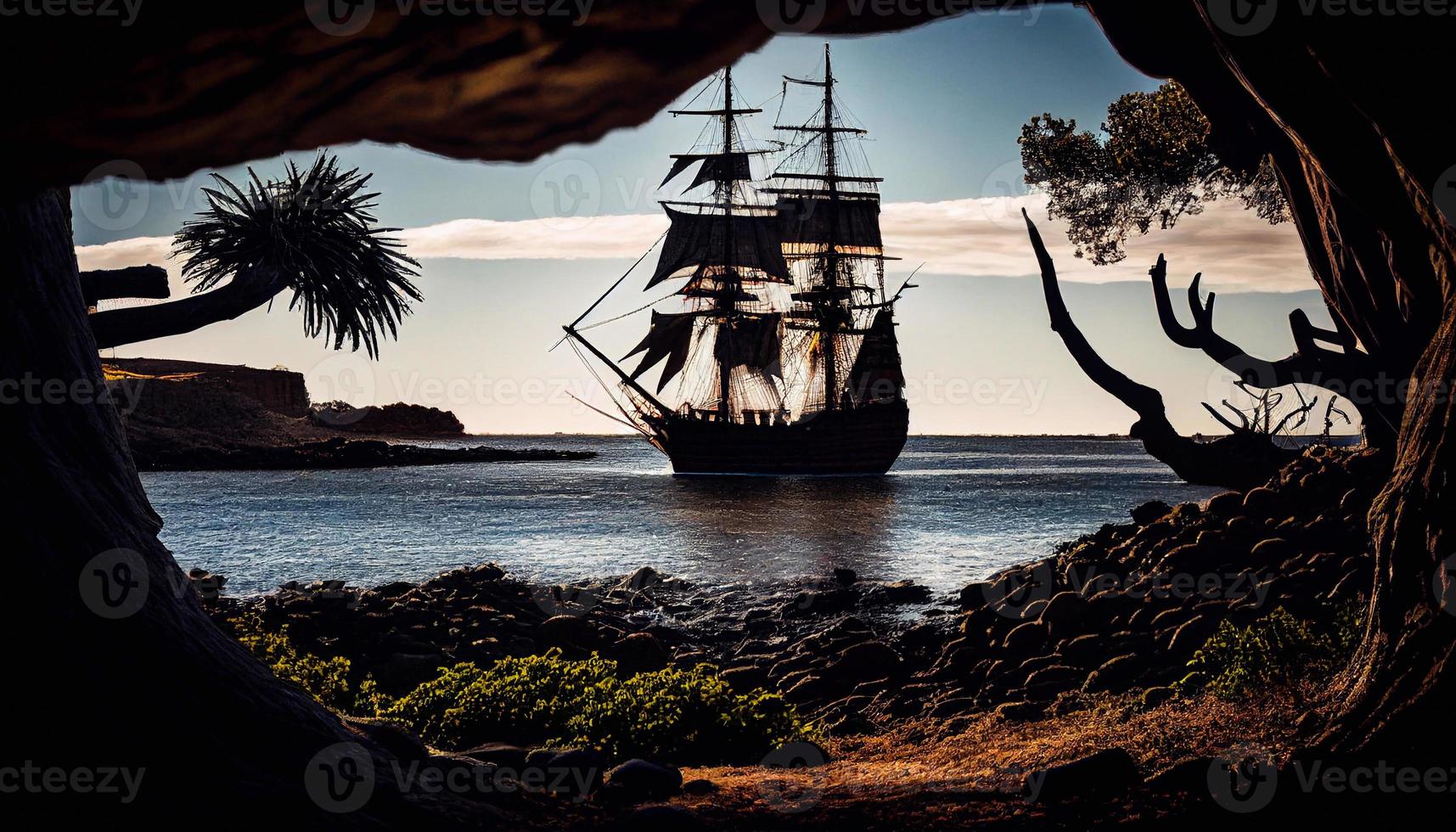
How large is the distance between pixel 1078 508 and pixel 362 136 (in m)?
46.6

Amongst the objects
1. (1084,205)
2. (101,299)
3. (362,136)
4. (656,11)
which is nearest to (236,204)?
(101,299)

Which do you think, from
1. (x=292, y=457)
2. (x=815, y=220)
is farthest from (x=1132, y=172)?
(x=292, y=457)

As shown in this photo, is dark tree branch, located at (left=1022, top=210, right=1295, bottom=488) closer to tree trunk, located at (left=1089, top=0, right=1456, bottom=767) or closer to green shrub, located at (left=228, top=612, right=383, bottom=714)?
tree trunk, located at (left=1089, top=0, right=1456, bottom=767)

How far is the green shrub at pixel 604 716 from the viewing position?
22.5ft

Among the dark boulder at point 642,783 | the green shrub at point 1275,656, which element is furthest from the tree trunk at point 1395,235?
the dark boulder at point 642,783

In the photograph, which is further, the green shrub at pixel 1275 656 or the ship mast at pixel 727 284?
the ship mast at pixel 727 284
